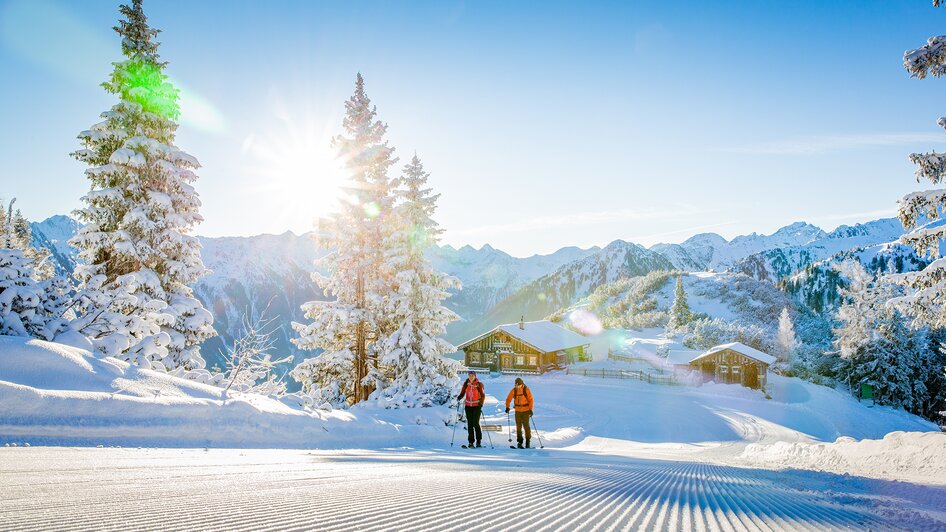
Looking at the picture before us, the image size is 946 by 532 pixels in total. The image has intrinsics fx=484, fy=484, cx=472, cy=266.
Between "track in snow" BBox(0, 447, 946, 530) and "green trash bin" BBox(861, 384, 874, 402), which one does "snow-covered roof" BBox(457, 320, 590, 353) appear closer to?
"green trash bin" BBox(861, 384, 874, 402)

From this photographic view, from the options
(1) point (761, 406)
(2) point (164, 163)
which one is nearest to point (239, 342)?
(2) point (164, 163)

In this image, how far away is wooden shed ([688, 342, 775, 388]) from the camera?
5184 cm

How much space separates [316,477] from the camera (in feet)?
12.0

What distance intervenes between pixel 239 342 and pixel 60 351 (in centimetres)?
685

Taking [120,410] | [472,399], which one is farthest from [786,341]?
[120,410]

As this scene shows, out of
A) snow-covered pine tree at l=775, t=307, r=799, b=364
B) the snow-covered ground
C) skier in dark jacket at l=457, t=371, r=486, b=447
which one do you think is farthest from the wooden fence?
skier in dark jacket at l=457, t=371, r=486, b=447

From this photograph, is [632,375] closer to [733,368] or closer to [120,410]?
[733,368]

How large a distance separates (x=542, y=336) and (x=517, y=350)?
196 inches

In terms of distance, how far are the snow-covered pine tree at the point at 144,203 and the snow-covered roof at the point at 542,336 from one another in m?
41.8

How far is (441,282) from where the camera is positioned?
76.1 feet

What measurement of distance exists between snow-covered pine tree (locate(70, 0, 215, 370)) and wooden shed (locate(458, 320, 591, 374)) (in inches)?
1781

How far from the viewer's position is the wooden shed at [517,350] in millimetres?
60156

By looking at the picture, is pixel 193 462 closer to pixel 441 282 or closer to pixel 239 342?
pixel 239 342

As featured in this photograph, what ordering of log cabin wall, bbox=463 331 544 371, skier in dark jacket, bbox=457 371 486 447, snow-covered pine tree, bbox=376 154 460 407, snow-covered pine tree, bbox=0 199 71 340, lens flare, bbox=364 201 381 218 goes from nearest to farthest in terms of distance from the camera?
snow-covered pine tree, bbox=0 199 71 340
skier in dark jacket, bbox=457 371 486 447
snow-covered pine tree, bbox=376 154 460 407
lens flare, bbox=364 201 381 218
log cabin wall, bbox=463 331 544 371
